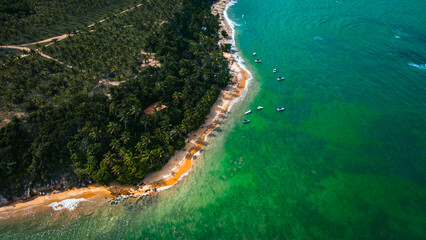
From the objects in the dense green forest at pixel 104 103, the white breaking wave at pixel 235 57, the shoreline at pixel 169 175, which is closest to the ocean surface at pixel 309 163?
the white breaking wave at pixel 235 57

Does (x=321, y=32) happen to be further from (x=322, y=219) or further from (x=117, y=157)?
(x=117, y=157)

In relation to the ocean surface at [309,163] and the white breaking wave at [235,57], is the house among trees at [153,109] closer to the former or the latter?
the ocean surface at [309,163]

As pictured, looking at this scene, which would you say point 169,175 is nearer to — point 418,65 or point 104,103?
point 104,103

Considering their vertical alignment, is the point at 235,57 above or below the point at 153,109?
below

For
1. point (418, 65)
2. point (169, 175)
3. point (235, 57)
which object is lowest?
point (418, 65)

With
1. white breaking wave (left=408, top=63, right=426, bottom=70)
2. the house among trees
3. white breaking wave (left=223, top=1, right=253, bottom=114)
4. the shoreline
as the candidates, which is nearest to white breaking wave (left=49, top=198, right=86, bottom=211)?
the shoreline

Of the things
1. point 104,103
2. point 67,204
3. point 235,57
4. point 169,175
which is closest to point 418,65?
point 235,57
